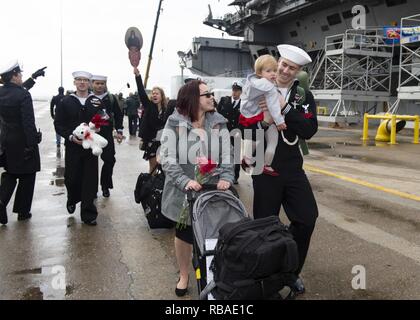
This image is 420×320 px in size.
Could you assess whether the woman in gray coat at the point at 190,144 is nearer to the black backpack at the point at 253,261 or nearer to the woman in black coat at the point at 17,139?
the black backpack at the point at 253,261


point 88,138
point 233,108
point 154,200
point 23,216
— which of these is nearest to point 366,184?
point 233,108

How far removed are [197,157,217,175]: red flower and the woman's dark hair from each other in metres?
0.39

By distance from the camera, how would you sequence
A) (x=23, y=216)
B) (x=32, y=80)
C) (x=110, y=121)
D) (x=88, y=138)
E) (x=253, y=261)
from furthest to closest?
1. (x=110, y=121)
2. (x=32, y=80)
3. (x=23, y=216)
4. (x=88, y=138)
5. (x=253, y=261)

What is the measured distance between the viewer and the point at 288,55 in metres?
3.32

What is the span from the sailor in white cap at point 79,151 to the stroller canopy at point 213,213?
2.83m

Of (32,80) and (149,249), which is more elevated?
(32,80)

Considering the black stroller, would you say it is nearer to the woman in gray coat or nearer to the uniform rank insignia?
the woman in gray coat

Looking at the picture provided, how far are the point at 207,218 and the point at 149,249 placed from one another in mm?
1775

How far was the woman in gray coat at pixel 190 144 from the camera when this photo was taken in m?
3.37

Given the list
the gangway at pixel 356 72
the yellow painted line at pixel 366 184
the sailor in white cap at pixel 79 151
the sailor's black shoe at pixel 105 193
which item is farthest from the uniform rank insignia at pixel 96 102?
the gangway at pixel 356 72

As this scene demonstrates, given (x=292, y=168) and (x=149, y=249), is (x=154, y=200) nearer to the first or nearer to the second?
(x=149, y=249)

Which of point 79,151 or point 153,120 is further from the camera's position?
point 153,120

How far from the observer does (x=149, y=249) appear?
4660 millimetres

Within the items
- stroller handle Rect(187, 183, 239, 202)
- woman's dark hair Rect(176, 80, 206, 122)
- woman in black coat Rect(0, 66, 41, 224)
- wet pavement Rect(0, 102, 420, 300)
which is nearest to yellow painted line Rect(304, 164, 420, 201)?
wet pavement Rect(0, 102, 420, 300)
